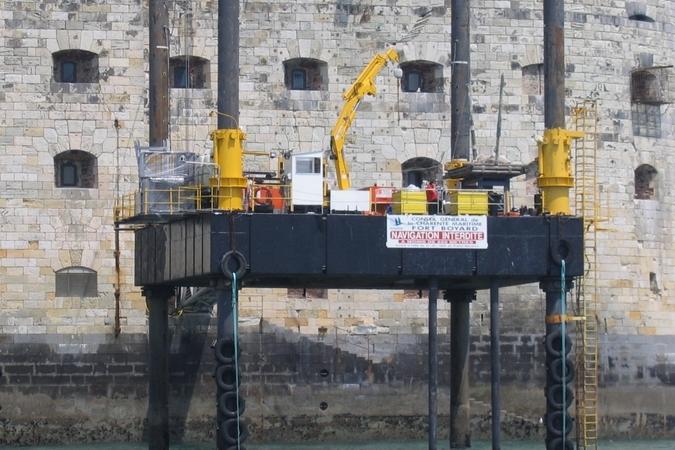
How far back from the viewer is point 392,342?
51.7 meters

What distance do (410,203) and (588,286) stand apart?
1320 cm

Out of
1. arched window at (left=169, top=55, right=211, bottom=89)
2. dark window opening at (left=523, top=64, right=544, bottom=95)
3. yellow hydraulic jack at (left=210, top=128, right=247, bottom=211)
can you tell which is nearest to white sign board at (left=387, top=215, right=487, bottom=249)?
yellow hydraulic jack at (left=210, top=128, right=247, bottom=211)

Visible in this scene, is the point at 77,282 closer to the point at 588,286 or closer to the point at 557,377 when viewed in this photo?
the point at 588,286

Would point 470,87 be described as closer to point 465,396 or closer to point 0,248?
point 465,396

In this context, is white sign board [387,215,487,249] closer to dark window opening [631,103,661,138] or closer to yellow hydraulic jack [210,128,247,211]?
yellow hydraulic jack [210,128,247,211]

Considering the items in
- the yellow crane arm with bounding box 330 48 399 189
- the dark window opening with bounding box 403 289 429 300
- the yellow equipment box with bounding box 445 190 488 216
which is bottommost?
the dark window opening with bounding box 403 289 429 300

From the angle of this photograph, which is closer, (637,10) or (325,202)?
(325,202)

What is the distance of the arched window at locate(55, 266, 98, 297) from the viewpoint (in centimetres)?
5074

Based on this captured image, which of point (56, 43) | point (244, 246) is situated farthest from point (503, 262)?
point (56, 43)

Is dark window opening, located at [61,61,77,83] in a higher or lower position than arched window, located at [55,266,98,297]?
higher

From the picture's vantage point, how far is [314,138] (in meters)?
51.9

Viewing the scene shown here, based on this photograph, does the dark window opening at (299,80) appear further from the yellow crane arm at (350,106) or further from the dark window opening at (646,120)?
the dark window opening at (646,120)

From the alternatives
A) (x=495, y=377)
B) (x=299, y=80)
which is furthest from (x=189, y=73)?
(x=495, y=377)

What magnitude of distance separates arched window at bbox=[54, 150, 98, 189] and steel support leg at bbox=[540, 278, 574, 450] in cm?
1450
